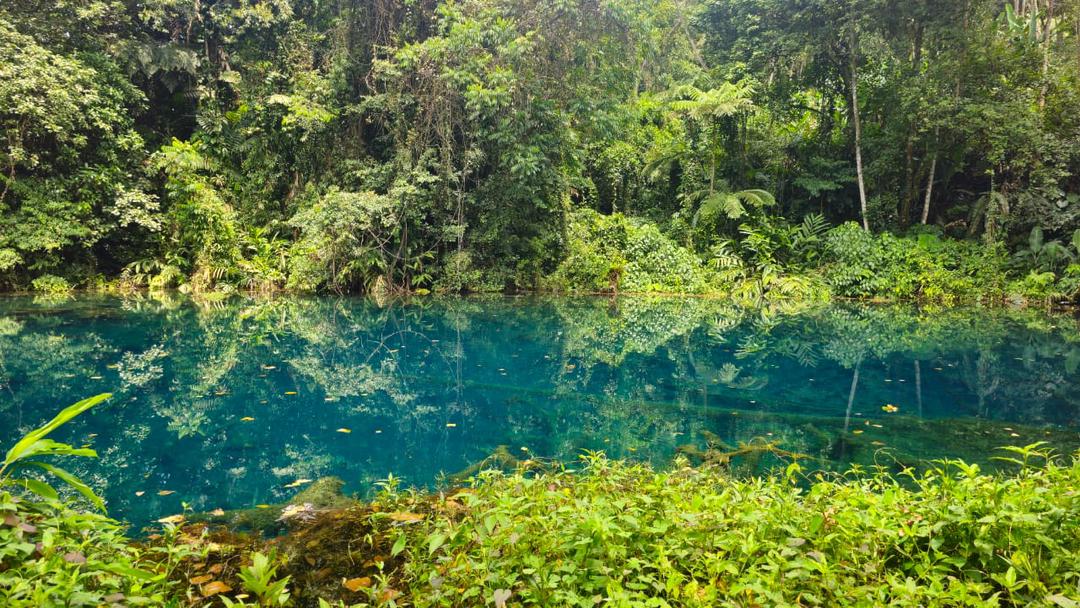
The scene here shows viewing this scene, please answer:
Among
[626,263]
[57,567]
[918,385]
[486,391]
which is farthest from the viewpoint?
[626,263]

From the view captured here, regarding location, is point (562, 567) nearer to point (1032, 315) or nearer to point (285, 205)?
point (1032, 315)

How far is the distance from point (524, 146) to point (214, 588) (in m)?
13.0

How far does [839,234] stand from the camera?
14.8m

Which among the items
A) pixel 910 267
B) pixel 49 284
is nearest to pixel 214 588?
pixel 910 267

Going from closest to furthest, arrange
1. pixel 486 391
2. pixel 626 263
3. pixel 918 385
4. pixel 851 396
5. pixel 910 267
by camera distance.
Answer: pixel 851 396, pixel 486 391, pixel 918 385, pixel 910 267, pixel 626 263

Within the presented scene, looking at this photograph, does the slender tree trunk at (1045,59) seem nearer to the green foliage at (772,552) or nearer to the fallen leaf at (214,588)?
the green foliage at (772,552)

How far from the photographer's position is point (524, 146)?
46.0 feet

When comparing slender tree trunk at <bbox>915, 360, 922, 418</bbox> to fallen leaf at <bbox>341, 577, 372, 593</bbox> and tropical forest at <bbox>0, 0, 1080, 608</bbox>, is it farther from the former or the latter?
fallen leaf at <bbox>341, 577, 372, 593</bbox>

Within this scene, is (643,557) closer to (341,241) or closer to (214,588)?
(214,588)

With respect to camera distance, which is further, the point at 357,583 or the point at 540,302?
the point at 540,302

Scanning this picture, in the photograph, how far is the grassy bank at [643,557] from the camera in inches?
67.2

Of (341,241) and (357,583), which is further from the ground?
(341,241)

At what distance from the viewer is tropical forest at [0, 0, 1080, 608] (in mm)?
2049

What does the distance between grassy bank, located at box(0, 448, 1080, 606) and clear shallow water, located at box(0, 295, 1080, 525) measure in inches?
56.9
